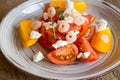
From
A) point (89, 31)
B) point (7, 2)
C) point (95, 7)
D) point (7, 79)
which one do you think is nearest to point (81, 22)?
point (89, 31)

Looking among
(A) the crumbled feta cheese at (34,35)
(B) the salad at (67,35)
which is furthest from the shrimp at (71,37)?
(A) the crumbled feta cheese at (34,35)

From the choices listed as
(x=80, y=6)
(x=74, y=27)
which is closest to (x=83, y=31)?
(x=74, y=27)

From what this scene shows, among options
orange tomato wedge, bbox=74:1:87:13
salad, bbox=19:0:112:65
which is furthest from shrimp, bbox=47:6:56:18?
orange tomato wedge, bbox=74:1:87:13

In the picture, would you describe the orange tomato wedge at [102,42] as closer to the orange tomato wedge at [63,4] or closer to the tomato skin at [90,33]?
the tomato skin at [90,33]

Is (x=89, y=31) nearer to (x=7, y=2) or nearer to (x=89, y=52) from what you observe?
(x=89, y=52)

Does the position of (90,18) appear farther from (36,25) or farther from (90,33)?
(36,25)

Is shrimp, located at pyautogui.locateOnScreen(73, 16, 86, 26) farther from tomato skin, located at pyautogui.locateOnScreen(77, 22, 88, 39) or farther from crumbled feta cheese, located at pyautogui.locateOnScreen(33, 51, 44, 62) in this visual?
crumbled feta cheese, located at pyautogui.locateOnScreen(33, 51, 44, 62)

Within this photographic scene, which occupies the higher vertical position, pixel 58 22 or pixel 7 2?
pixel 58 22
